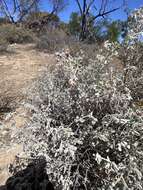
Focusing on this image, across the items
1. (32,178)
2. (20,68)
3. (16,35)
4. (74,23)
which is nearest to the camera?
(32,178)

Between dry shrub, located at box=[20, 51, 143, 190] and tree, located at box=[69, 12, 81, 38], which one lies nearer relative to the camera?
dry shrub, located at box=[20, 51, 143, 190]

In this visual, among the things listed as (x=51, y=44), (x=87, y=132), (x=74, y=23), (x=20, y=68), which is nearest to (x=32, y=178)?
(x=87, y=132)

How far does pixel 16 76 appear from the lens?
740 cm

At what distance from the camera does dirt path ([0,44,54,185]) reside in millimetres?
4223

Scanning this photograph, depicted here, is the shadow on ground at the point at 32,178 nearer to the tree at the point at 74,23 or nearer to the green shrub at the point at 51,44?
the green shrub at the point at 51,44

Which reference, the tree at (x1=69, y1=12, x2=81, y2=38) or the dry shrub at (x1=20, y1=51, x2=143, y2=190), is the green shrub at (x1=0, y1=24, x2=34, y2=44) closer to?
the tree at (x1=69, y1=12, x2=81, y2=38)

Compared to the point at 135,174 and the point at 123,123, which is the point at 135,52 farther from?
the point at 135,174

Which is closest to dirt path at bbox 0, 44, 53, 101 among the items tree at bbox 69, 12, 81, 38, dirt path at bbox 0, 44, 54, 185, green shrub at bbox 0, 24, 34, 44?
dirt path at bbox 0, 44, 54, 185

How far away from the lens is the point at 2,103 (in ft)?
18.8

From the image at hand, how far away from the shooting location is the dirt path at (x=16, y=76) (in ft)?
13.9

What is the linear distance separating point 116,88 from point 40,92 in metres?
0.60

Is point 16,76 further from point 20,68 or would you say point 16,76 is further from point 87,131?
Result: point 87,131

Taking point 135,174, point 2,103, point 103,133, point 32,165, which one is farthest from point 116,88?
point 2,103

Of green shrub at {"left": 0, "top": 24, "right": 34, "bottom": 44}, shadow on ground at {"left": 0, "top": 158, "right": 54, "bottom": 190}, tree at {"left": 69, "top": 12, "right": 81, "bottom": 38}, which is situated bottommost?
tree at {"left": 69, "top": 12, "right": 81, "bottom": 38}
